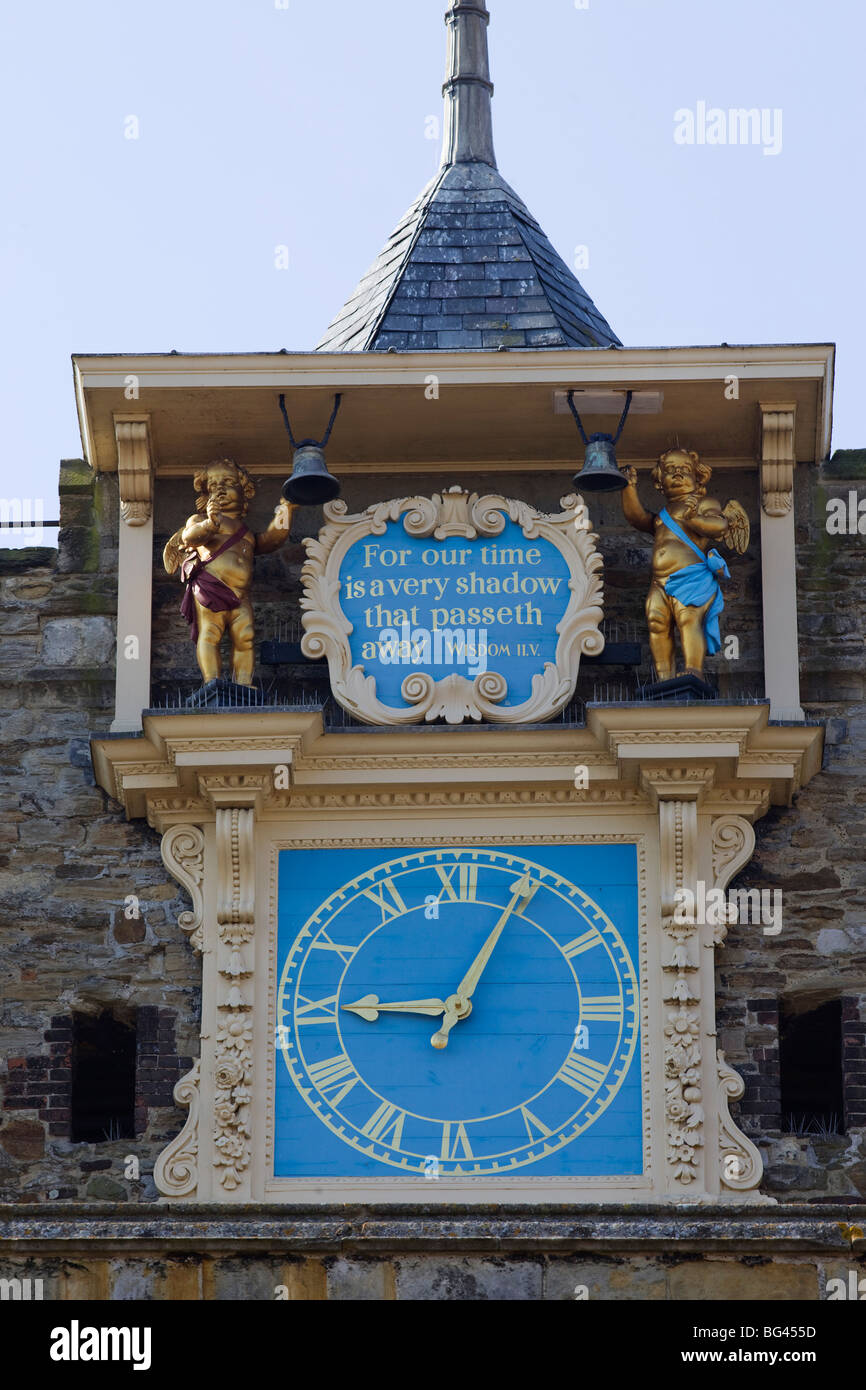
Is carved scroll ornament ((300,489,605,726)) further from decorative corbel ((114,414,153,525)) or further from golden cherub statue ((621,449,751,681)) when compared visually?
decorative corbel ((114,414,153,525))

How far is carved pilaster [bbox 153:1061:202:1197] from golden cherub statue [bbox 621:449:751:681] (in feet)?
9.30

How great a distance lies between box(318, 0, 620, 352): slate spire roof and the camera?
14.8m

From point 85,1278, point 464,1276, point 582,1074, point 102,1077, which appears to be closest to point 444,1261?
point 464,1276

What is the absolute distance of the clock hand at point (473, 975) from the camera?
42.9 ft

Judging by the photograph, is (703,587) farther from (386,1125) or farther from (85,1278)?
(85,1278)

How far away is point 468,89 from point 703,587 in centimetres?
424

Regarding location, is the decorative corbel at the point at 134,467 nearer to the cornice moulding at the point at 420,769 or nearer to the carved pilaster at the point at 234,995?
the cornice moulding at the point at 420,769

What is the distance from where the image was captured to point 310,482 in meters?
13.7

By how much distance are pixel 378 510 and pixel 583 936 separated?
228 centimetres

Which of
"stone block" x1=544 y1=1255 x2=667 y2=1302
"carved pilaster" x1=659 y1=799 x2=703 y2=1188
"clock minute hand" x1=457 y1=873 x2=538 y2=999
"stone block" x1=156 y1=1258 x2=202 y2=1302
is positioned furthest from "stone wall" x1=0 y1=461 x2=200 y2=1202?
"stone block" x1=544 y1=1255 x2=667 y2=1302

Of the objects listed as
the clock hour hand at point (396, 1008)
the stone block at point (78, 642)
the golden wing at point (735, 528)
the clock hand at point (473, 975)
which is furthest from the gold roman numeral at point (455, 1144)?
the golden wing at point (735, 528)
